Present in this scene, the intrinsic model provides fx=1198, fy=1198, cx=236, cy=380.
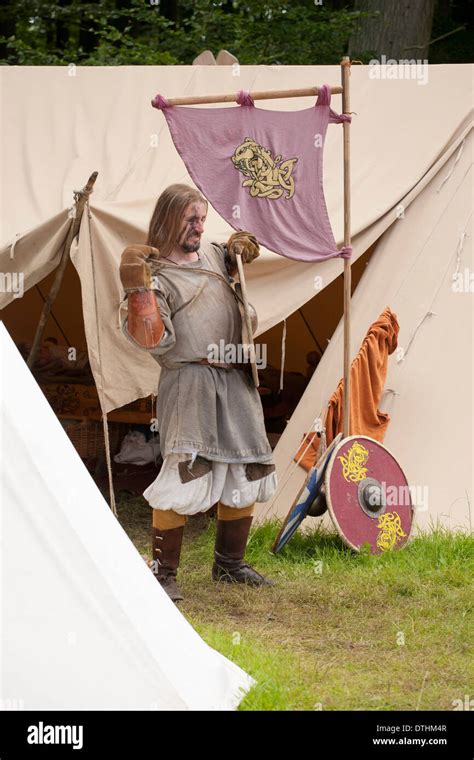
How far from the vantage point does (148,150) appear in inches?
220

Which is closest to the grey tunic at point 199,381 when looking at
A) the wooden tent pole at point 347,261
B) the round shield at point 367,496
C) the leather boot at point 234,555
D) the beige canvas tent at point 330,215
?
the leather boot at point 234,555

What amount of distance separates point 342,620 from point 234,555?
54cm

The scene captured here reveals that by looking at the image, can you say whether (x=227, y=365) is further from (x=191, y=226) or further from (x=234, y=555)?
(x=234, y=555)

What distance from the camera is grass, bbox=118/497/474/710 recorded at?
3195mm

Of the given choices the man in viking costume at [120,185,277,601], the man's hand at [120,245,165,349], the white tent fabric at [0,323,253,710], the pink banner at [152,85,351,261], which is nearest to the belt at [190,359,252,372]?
the man in viking costume at [120,185,277,601]

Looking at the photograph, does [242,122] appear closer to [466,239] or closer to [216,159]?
[216,159]

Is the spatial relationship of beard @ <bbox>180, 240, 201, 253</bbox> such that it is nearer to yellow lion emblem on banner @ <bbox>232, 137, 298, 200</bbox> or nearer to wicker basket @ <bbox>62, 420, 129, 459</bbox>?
yellow lion emblem on banner @ <bbox>232, 137, 298, 200</bbox>

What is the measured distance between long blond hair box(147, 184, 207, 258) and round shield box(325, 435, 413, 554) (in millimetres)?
1010

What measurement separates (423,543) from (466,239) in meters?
1.42

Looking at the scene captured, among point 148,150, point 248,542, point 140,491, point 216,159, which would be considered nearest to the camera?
point 216,159

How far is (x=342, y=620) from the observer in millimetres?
3945

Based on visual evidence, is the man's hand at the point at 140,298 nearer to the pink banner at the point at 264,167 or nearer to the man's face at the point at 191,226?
the man's face at the point at 191,226
